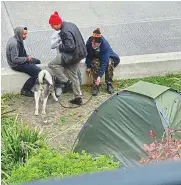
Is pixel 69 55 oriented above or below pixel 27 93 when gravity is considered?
above

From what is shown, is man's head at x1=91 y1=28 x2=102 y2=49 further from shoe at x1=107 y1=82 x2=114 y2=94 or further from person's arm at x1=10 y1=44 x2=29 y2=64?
person's arm at x1=10 y1=44 x2=29 y2=64

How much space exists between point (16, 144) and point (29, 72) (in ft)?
6.71

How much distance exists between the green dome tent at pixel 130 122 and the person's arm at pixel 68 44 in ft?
4.08

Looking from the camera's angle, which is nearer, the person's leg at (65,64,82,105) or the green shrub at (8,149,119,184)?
the green shrub at (8,149,119,184)

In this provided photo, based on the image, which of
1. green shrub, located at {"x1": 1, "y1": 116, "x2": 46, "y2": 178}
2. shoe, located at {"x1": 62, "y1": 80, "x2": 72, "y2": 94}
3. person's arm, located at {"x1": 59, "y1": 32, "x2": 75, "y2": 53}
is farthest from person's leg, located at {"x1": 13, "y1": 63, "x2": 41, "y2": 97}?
green shrub, located at {"x1": 1, "y1": 116, "x2": 46, "y2": 178}

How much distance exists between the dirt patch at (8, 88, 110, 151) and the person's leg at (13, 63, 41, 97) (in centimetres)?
14

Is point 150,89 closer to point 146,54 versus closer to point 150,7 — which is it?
point 146,54

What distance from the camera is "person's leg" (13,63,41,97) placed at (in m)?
7.89

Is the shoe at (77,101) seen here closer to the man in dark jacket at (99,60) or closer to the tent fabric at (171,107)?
the man in dark jacket at (99,60)

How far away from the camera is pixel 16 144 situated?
6070 mm

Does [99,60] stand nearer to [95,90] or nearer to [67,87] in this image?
[95,90]

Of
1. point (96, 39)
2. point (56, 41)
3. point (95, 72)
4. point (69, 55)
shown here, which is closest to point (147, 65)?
point (95, 72)

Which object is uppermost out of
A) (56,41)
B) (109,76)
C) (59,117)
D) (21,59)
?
(56,41)

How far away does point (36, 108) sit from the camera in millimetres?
7613
